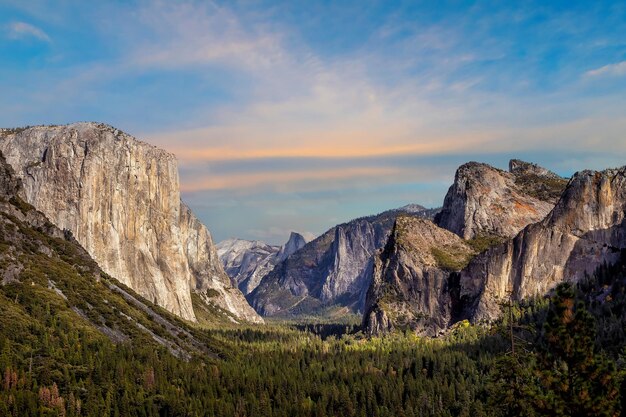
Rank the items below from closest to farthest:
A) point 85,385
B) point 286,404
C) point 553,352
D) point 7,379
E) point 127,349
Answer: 1. point 553,352
2. point 7,379
3. point 85,385
4. point 286,404
5. point 127,349

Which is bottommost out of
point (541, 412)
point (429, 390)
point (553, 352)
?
point (429, 390)

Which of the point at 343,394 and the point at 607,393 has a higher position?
the point at 607,393

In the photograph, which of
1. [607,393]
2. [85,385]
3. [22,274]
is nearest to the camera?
[607,393]

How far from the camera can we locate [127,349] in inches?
7170

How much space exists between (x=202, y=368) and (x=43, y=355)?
57.3 metres

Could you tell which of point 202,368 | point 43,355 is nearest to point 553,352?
point 43,355

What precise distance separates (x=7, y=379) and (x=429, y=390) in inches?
4542

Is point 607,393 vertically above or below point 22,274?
below

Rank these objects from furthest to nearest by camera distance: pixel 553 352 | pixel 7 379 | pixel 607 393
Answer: pixel 7 379
pixel 553 352
pixel 607 393

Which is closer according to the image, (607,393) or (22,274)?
(607,393)

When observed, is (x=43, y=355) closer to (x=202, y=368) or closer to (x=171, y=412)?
(x=171, y=412)

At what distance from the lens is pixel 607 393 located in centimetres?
5022

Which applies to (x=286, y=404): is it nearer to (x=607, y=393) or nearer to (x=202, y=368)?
(x=202, y=368)

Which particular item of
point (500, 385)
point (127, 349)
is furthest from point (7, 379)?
point (500, 385)
